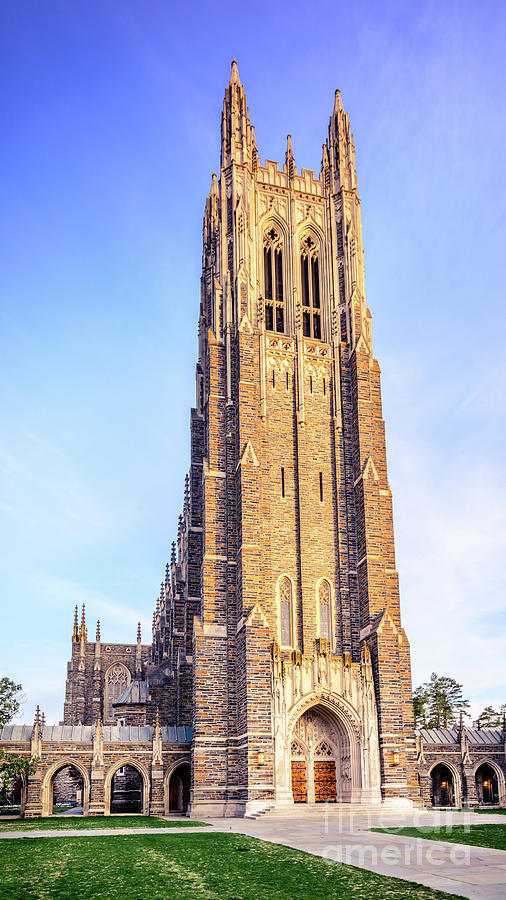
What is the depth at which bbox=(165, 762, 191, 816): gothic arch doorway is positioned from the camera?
37259 millimetres

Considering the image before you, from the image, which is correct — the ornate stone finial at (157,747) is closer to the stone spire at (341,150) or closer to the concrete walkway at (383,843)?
the concrete walkway at (383,843)

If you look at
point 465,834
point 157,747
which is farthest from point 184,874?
point 157,747

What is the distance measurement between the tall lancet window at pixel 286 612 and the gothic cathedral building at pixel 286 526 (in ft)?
0.22

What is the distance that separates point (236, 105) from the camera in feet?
154

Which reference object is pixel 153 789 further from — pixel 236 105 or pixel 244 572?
pixel 236 105

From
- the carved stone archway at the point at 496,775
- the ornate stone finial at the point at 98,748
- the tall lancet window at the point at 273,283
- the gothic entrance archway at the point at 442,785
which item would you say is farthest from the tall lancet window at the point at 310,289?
the gothic entrance archway at the point at 442,785

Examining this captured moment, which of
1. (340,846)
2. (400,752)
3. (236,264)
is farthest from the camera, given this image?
(236,264)

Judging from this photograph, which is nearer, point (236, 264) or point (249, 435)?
point (249, 435)

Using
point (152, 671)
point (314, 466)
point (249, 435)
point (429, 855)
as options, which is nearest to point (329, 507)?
point (314, 466)

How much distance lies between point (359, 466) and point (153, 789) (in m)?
18.5

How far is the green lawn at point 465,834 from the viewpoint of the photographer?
60.5 feet

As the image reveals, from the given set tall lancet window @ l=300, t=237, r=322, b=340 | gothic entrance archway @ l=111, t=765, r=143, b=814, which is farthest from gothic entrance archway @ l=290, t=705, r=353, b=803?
tall lancet window @ l=300, t=237, r=322, b=340

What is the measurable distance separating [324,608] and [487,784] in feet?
53.6

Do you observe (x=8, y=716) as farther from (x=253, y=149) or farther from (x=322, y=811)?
(x=253, y=149)
